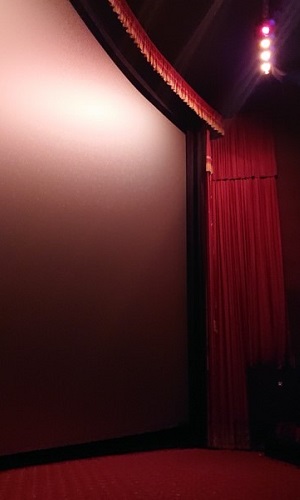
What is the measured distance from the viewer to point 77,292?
212cm

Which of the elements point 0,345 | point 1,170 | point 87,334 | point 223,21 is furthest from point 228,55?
point 0,345

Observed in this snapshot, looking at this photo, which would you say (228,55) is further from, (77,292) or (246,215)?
(77,292)

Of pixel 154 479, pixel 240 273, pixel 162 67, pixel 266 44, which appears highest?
pixel 266 44

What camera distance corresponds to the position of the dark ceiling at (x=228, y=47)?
260 cm

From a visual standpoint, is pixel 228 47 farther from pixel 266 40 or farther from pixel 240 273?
pixel 240 273

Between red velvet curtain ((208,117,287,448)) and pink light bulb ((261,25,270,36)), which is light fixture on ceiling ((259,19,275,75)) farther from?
red velvet curtain ((208,117,287,448))

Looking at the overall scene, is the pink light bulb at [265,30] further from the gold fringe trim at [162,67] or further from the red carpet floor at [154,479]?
the red carpet floor at [154,479]

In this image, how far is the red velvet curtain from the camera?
2.63m

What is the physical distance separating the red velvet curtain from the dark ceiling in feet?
0.81

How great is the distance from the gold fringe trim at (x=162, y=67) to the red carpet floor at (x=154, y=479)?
2119mm

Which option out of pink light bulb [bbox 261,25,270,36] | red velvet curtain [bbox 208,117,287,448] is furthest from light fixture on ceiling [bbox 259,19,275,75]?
red velvet curtain [bbox 208,117,287,448]

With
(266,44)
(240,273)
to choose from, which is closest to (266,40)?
(266,44)

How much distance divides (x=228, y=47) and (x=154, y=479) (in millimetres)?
2644

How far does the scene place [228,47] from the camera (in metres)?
2.90
